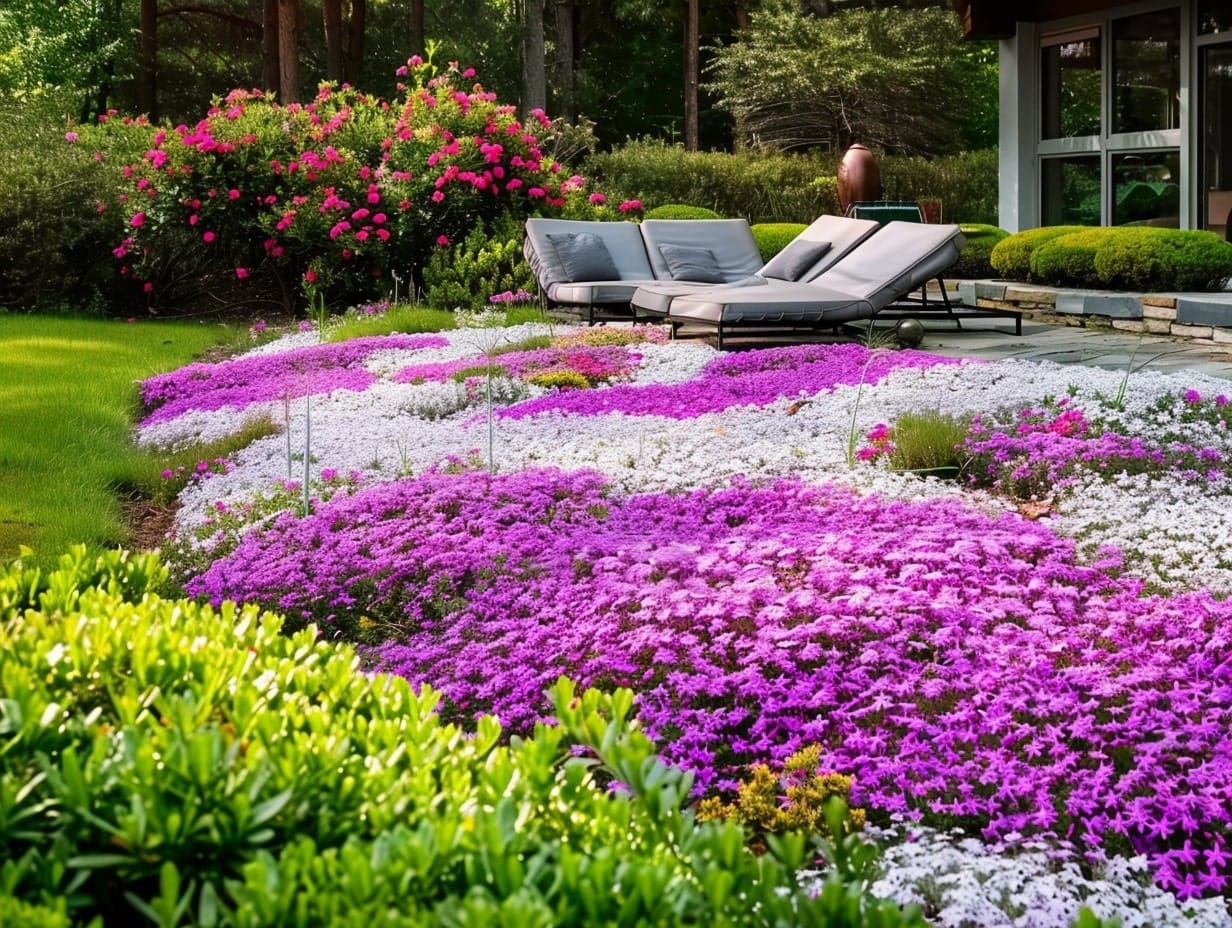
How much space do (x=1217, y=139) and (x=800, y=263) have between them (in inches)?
Answer: 216

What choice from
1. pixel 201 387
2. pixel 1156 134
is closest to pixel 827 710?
pixel 201 387

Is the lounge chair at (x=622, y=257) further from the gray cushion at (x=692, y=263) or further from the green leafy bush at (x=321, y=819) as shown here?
the green leafy bush at (x=321, y=819)

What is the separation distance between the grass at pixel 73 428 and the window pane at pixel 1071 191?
964cm

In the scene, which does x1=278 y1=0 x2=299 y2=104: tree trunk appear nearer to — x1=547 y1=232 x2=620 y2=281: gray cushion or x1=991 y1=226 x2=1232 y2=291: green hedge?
x1=547 y1=232 x2=620 y2=281: gray cushion

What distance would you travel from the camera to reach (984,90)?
113 feet

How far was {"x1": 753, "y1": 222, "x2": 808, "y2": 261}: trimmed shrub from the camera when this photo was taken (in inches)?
631

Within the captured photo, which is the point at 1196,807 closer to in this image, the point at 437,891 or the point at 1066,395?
the point at 437,891

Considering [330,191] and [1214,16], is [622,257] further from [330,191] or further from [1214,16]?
[1214,16]

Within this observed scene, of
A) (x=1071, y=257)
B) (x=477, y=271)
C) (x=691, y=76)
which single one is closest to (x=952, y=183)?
(x=691, y=76)

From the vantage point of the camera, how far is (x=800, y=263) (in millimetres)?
11000

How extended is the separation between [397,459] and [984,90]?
31554 millimetres

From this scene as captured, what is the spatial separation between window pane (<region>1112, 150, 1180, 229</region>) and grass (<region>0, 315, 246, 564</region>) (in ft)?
31.2

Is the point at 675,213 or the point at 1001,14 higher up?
the point at 1001,14

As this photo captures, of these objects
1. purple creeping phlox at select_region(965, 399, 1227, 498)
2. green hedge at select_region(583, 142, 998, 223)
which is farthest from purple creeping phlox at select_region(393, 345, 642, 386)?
green hedge at select_region(583, 142, 998, 223)
